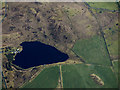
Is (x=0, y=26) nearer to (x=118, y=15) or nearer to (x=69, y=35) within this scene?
(x=69, y=35)

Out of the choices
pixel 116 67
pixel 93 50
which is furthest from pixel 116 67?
pixel 93 50

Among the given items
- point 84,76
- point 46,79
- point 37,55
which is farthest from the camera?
point 37,55

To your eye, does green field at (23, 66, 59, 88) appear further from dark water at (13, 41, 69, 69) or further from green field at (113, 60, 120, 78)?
green field at (113, 60, 120, 78)

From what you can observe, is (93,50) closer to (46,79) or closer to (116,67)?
(116,67)

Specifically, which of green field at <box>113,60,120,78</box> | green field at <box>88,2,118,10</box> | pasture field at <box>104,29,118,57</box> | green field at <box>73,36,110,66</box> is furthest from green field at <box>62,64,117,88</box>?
green field at <box>88,2,118,10</box>

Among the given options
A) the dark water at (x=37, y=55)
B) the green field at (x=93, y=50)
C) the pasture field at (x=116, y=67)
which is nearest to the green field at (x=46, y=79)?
the dark water at (x=37, y=55)

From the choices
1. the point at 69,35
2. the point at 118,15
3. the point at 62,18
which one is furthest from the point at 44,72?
the point at 118,15

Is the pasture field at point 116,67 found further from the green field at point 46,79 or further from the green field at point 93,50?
the green field at point 46,79
